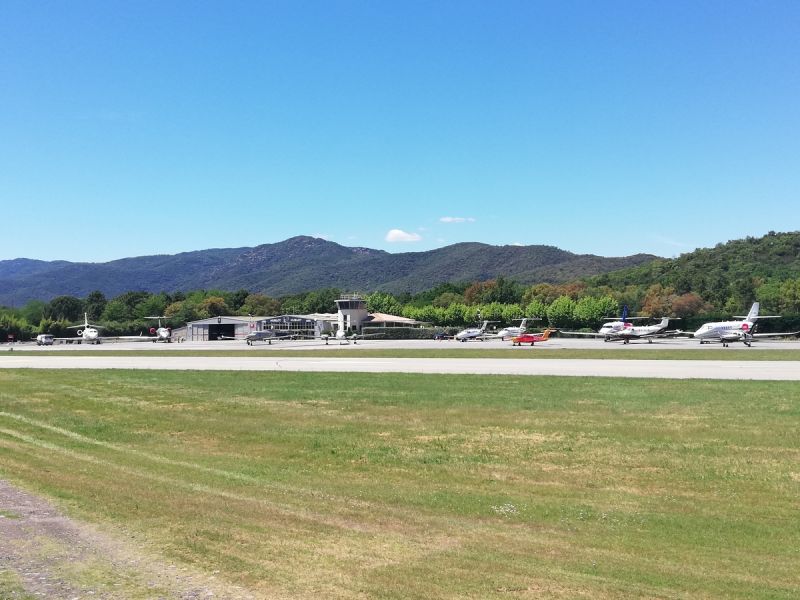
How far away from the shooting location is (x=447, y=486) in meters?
12.5

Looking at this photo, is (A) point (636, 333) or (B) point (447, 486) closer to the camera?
(B) point (447, 486)

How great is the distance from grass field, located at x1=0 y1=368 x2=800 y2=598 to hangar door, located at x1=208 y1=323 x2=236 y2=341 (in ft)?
355

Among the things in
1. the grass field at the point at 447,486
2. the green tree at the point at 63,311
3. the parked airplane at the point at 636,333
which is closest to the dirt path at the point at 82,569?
the grass field at the point at 447,486

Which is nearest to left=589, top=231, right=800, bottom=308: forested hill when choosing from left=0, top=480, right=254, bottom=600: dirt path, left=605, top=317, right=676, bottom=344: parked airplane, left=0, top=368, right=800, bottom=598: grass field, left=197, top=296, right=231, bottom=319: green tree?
left=605, top=317, right=676, bottom=344: parked airplane

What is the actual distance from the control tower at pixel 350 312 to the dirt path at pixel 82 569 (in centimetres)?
10960

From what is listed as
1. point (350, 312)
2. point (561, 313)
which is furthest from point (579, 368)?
point (561, 313)

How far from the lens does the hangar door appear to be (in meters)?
132

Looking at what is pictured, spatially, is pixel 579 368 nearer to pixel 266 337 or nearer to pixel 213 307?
pixel 266 337

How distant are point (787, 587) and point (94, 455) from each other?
46.4 ft

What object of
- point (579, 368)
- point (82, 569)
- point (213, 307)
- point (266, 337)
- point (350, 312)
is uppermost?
point (213, 307)

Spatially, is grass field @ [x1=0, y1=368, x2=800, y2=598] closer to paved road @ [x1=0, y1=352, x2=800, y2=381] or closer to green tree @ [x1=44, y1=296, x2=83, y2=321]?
paved road @ [x1=0, y1=352, x2=800, y2=381]

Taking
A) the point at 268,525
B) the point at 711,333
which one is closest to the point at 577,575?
the point at 268,525

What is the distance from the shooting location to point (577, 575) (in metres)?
7.60

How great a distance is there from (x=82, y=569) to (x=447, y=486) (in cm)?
689
